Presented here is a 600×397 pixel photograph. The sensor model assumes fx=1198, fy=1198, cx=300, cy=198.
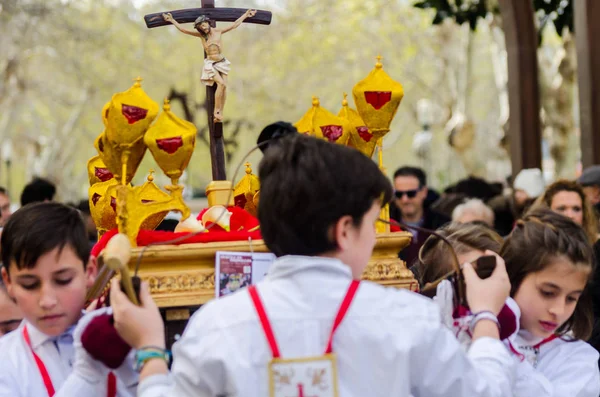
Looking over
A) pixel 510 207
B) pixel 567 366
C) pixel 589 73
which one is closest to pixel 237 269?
pixel 567 366

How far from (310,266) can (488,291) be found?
58 cm

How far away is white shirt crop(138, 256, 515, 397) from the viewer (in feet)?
9.00

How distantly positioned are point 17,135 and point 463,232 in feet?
108

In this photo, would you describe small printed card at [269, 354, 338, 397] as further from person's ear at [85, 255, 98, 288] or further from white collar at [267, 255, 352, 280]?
person's ear at [85, 255, 98, 288]

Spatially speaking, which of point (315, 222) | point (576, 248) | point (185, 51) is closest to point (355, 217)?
point (315, 222)

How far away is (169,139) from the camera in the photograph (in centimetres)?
387

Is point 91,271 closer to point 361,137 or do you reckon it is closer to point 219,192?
point 219,192

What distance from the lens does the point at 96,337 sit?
9.68 feet

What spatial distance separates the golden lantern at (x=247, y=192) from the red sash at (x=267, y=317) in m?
1.67

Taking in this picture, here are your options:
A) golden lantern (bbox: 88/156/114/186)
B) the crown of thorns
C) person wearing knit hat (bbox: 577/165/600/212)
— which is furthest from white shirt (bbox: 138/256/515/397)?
person wearing knit hat (bbox: 577/165/600/212)

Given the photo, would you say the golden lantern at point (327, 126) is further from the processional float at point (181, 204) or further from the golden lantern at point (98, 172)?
the golden lantern at point (98, 172)

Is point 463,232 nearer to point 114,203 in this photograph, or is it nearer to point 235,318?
point 114,203

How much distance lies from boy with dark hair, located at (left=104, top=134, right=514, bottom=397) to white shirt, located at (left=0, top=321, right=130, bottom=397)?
1.53 feet

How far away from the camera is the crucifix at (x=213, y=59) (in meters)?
4.37
